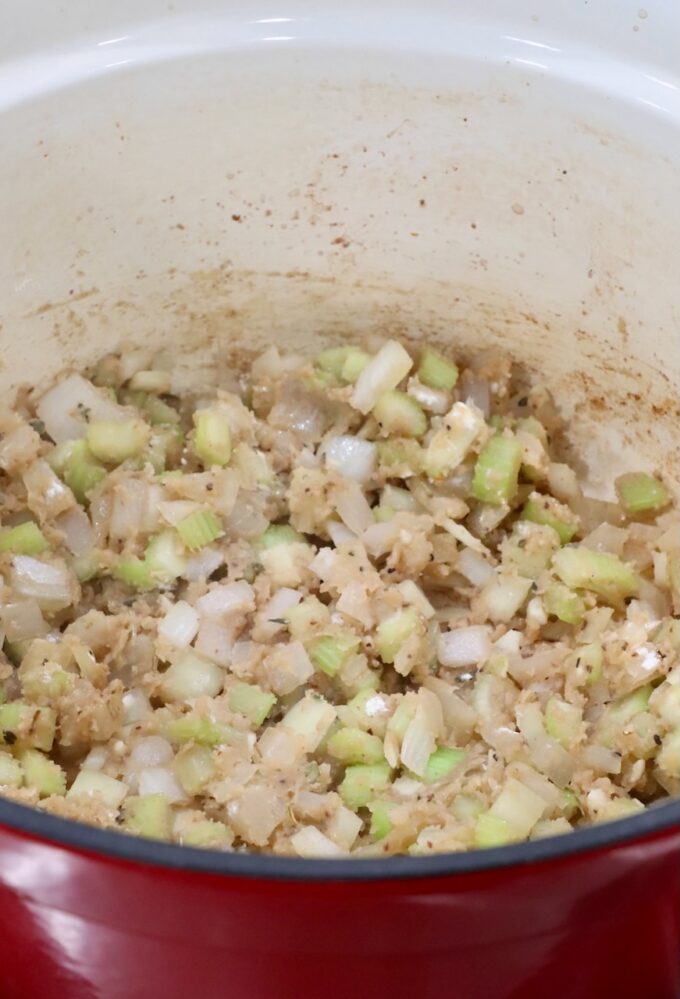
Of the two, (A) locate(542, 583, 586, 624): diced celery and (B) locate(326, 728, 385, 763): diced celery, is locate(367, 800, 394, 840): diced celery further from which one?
(A) locate(542, 583, 586, 624): diced celery

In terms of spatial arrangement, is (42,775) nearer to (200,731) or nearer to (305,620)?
(200,731)

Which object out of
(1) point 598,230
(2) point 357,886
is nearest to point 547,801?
(2) point 357,886

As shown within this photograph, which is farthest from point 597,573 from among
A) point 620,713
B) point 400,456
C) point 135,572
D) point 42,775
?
point 42,775

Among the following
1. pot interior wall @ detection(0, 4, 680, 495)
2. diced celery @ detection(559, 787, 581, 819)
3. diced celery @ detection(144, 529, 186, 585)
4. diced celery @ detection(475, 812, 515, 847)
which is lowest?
diced celery @ detection(559, 787, 581, 819)

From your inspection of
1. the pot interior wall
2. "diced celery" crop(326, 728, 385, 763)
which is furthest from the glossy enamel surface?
"diced celery" crop(326, 728, 385, 763)

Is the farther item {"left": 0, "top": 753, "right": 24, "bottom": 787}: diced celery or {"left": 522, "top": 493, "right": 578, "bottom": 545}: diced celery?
{"left": 522, "top": 493, "right": 578, "bottom": 545}: diced celery

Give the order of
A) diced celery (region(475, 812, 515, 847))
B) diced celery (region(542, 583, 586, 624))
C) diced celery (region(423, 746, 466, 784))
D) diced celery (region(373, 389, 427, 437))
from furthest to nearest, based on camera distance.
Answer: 1. diced celery (region(373, 389, 427, 437))
2. diced celery (region(542, 583, 586, 624))
3. diced celery (region(423, 746, 466, 784))
4. diced celery (region(475, 812, 515, 847))

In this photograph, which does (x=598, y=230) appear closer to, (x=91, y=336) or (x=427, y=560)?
(x=427, y=560)
